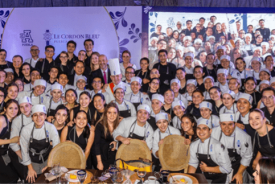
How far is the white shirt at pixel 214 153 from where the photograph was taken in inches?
136

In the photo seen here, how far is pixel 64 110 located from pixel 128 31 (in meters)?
3.97

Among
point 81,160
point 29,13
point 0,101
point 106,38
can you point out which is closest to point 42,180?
point 81,160

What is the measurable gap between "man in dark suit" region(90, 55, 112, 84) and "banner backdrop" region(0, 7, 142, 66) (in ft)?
5.17

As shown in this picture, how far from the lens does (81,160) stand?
3.19 m

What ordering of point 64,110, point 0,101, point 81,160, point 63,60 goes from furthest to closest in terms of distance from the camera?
point 63,60
point 0,101
point 64,110
point 81,160

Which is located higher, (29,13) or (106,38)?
(29,13)

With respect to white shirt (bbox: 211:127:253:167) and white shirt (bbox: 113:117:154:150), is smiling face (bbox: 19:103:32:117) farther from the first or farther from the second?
white shirt (bbox: 211:127:253:167)

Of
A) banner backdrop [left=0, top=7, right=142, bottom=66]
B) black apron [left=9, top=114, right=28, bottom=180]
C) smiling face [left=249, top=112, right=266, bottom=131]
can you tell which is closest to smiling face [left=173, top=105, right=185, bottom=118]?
smiling face [left=249, top=112, right=266, bottom=131]

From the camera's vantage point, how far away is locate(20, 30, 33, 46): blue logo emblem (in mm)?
7328

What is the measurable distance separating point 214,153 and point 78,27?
5362mm

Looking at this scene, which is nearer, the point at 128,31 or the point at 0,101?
the point at 0,101

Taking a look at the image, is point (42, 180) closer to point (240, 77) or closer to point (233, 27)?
point (240, 77)

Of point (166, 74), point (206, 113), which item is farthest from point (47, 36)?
point (206, 113)

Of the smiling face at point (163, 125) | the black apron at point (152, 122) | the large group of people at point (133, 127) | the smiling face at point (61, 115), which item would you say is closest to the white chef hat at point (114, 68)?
the large group of people at point (133, 127)
